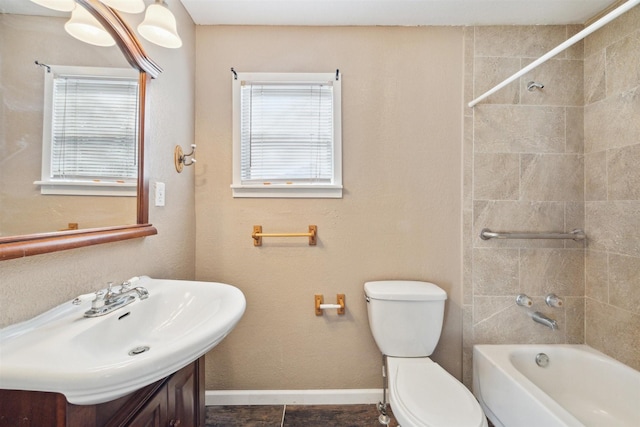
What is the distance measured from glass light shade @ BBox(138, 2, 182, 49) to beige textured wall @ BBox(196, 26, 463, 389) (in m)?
0.52

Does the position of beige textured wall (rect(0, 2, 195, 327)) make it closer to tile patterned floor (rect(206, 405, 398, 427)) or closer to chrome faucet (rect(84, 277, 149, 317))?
chrome faucet (rect(84, 277, 149, 317))

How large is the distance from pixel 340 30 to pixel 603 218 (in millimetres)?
1906

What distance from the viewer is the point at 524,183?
1556mm

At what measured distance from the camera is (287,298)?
158 cm

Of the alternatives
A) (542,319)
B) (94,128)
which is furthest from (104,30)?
(542,319)

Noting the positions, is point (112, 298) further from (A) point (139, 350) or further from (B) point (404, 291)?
(B) point (404, 291)

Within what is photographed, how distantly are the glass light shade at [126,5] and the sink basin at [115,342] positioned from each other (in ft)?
3.37

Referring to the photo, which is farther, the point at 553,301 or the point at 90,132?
the point at 553,301

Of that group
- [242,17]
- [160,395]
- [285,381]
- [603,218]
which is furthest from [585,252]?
[242,17]

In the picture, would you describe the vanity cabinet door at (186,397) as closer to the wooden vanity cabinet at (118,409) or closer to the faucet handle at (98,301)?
the wooden vanity cabinet at (118,409)

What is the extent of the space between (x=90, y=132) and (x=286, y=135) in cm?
93

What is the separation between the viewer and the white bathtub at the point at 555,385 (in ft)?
3.79

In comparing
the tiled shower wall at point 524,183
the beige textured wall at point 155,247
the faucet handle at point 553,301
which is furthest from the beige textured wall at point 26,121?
the faucet handle at point 553,301

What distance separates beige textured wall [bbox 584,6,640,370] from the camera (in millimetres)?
A: 1316
